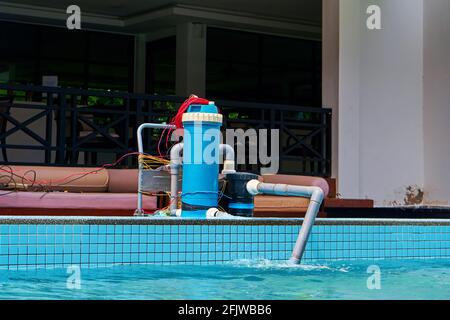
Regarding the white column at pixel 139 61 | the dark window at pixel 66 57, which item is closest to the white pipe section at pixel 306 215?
the dark window at pixel 66 57

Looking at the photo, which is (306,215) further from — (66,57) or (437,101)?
(66,57)

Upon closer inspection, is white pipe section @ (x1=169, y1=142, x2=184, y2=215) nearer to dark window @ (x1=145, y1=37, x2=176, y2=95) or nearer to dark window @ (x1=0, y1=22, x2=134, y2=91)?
dark window @ (x1=145, y1=37, x2=176, y2=95)

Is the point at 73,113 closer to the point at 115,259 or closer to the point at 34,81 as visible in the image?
the point at 115,259

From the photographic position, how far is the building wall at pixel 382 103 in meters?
9.41

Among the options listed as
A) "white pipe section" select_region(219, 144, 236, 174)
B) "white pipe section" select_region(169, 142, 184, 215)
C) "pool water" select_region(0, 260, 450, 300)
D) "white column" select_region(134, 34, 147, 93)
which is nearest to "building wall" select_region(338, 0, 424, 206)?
"white pipe section" select_region(219, 144, 236, 174)

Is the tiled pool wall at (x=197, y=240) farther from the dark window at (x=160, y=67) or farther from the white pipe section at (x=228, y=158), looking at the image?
the dark window at (x=160, y=67)

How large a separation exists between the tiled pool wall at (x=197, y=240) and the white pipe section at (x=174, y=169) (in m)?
0.59

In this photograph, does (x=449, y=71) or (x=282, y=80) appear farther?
(x=282, y=80)

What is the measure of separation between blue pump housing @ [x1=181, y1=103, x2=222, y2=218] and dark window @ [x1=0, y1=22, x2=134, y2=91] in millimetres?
8869

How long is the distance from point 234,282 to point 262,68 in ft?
34.9

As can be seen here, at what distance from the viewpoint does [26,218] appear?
435cm

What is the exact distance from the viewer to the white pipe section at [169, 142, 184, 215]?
5.31 m
